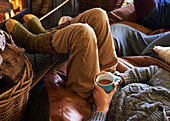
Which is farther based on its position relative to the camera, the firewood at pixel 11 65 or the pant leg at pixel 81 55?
the pant leg at pixel 81 55

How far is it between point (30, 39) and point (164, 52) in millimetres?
844

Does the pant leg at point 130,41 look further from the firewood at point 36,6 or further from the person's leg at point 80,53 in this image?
the firewood at point 36,6

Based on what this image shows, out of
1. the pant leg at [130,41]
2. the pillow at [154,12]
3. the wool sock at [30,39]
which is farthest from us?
the pillow at [154,12]

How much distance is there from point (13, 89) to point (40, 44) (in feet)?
1.34

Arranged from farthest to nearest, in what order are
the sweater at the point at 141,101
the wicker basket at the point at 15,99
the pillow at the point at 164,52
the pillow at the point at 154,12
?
the pillow at the point at 154,12 → the pillow at the point at 164,52 → the sweater at the point at 141,101 → the wicker basket at the point at 15,99

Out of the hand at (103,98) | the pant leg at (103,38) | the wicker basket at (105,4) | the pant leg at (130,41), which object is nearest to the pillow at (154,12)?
the pant leg at (130,41)

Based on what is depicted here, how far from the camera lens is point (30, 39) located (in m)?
1.20

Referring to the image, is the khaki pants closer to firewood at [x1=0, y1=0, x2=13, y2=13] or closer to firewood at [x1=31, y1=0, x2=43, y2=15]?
firewood at [x1=0, y1=0, x2=13, y2=13]

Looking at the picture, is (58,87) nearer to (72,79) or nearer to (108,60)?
(72,79)

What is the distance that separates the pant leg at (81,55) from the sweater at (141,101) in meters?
0.16

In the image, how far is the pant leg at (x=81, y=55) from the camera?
1.06 m

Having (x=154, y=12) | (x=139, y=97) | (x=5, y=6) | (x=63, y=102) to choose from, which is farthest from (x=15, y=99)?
(x=154, y=12)

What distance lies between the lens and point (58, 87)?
1144mm

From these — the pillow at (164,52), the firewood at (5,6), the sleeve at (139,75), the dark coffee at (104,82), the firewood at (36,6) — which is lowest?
the sleeve at (139,75)
